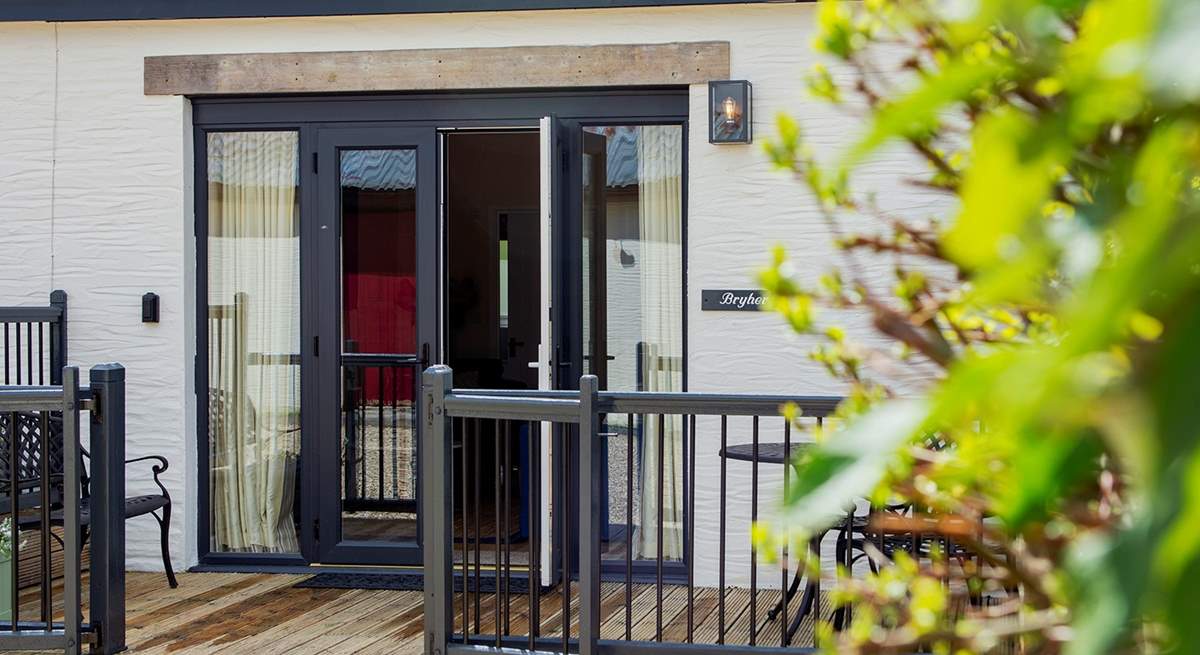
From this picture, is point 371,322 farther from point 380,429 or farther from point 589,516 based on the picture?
point 589,516

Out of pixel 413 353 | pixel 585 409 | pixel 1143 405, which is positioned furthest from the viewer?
pixel 413 353

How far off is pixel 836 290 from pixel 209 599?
4.46m

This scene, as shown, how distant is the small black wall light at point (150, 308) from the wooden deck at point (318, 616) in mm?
1144

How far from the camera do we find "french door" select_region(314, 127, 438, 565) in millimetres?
5371

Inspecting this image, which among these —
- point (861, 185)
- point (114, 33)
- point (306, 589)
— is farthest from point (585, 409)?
point (114, 33)

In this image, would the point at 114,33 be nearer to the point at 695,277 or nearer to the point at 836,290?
the point at 695,277

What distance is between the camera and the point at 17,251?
555cm

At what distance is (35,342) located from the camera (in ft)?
18.4

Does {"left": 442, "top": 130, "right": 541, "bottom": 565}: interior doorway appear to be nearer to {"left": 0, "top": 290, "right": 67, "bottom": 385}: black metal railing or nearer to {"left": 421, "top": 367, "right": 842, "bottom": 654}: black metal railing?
{"left": 421, "top": 367, "right": 842, "bottom": 654}: black metal railing

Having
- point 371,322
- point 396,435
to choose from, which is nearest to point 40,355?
point 371,322

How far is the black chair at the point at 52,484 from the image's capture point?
15.8 feet

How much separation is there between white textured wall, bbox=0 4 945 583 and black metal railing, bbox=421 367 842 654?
146mm

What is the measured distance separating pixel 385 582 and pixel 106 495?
5.47ft

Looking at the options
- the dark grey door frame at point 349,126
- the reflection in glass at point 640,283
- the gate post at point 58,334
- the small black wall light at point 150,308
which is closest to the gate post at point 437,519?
the dark grey door frame at point 349,126
